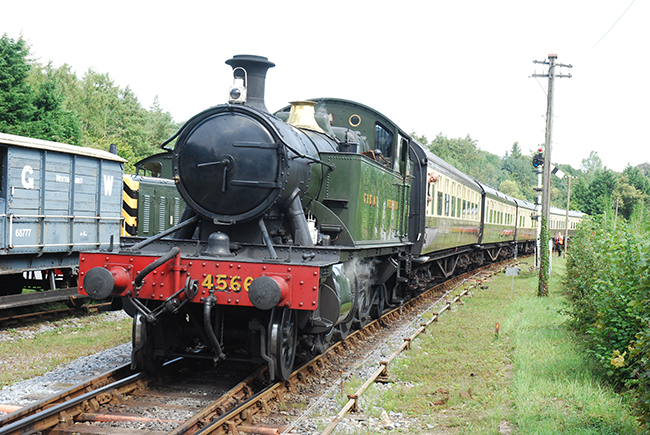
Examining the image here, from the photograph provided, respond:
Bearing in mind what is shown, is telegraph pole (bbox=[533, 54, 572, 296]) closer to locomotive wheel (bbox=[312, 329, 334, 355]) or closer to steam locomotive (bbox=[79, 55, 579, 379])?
steam locomotive (bbox=[79, 55, 579, 379])

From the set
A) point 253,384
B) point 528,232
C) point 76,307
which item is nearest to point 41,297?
point 76,307

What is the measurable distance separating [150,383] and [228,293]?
1.48 metres

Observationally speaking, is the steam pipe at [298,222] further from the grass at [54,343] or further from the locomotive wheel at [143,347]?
the grass at [54,343]

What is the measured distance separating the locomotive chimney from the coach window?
326cm

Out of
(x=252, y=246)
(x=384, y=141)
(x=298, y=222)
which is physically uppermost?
(x=384, y=141)

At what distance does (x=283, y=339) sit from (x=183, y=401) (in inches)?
45.6

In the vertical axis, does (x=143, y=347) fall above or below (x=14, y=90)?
below

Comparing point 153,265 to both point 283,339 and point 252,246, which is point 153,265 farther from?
point 283,339

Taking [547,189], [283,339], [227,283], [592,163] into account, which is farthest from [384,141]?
[592,163]

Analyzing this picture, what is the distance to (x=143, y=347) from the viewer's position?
6.41 meters

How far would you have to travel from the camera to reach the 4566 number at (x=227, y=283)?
19.3 feet

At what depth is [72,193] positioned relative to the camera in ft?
37.4

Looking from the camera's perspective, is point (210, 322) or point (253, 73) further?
point (253, 73)

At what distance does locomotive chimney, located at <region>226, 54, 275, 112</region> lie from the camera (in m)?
7.00
